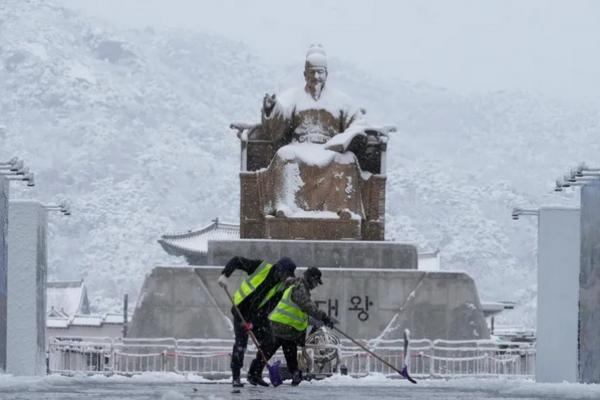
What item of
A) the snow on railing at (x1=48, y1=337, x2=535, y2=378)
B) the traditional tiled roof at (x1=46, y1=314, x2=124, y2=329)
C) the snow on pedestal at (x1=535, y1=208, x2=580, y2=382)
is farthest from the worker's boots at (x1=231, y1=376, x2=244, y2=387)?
the traditional tiled roof at (x1=46, y1=314, x2=124, y2=329)

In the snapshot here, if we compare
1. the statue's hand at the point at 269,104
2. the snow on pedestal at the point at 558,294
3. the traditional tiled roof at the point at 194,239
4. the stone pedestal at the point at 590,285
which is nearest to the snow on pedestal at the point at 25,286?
the statue's hand at the point at 269,104

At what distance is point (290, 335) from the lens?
12141mm

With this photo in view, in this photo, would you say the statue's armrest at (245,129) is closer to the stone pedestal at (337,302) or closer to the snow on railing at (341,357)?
the stone pedestal at (337,302)

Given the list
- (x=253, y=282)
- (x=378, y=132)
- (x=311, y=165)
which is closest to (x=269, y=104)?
(x=311, y=165)

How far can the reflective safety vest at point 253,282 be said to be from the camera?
1232 centimetres

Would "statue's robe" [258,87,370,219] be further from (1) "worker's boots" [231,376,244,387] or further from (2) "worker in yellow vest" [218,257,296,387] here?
(1) "worker's boots" [231,376,244,387]

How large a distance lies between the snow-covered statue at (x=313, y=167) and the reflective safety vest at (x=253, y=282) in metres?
5.74

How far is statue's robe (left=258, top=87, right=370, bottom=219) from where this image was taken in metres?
18.2

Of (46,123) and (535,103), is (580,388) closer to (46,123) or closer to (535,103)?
(46,123)

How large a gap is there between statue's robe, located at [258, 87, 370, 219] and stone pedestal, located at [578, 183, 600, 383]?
4547 millimetres

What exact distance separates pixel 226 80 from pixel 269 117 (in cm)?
11607

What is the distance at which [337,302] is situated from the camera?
17594mm

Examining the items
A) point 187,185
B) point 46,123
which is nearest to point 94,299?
point 187,185

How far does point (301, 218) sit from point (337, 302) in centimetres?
107
